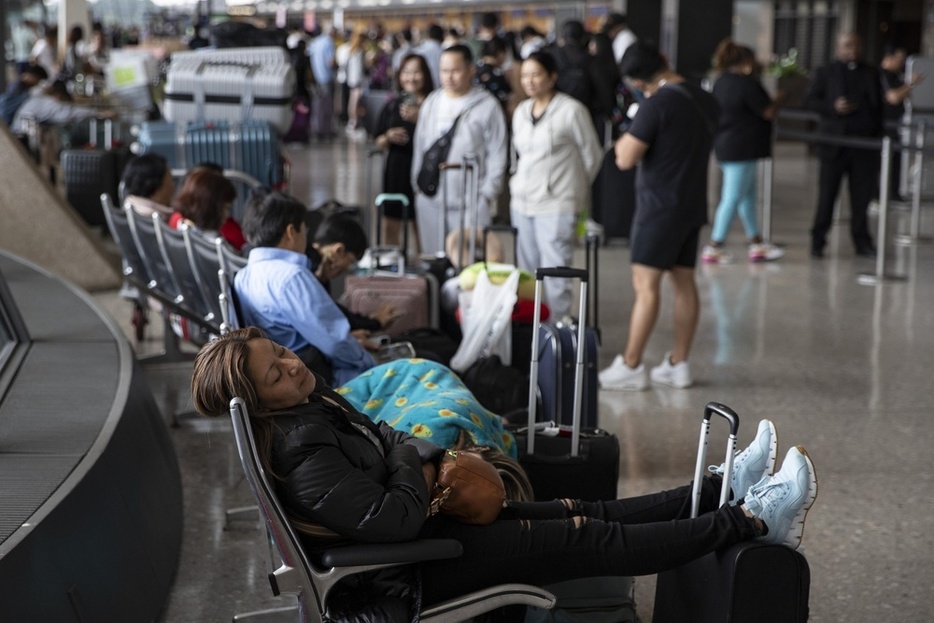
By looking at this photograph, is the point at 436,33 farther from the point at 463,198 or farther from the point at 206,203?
the point at 206,203

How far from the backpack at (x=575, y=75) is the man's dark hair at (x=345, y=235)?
5.09 m

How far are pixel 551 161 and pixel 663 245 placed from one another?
110cm

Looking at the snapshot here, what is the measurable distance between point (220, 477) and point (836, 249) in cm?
692

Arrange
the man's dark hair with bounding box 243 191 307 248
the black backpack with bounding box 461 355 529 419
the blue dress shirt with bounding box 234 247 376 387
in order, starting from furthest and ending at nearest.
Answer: the black backpack with bounding box 461 355 529 419 < the man's dark hair with bounding box 243 191 307 248 < the blue dress shirt with bounding box 234 247 376 387

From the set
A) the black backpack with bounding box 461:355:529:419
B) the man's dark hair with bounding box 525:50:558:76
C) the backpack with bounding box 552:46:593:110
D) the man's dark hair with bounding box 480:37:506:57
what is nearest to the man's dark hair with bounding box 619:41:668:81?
the man's dark hair with bounding box 525:50:558:76

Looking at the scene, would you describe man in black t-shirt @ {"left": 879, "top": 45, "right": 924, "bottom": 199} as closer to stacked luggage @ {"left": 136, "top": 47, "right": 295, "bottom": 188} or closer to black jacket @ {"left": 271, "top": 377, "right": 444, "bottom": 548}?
stacked luggage @ {"left": 136, "top": 47, "right": 295, "bottom": 188}

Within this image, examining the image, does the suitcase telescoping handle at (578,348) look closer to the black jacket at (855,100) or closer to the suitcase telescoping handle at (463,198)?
the suitcase telescoping handle at (463,198)

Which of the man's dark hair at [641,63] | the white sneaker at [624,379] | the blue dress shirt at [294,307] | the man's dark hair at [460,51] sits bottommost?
the white sneaker at [624,379]

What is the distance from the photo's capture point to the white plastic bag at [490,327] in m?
4.78

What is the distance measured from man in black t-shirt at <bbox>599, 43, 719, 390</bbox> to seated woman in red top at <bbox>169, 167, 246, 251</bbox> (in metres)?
1.84

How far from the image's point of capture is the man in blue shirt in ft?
13.5

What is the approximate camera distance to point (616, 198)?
32.2ft

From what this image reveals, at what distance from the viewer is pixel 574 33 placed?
10.6 m

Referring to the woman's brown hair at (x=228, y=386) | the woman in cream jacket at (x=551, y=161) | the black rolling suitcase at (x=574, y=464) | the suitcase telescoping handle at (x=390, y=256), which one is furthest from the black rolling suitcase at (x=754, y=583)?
the woman in cream jacket at (x=551, y=161)
